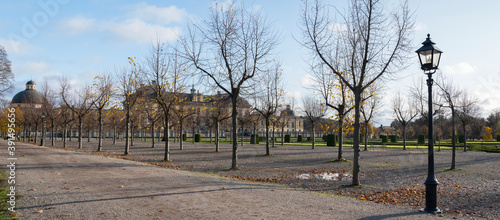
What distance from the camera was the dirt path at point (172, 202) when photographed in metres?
6.81

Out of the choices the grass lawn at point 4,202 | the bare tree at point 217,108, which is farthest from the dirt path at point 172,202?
the bare tree at point 217,108

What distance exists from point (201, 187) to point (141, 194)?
6.11ft

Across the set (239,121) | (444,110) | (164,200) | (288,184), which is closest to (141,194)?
(164,200)

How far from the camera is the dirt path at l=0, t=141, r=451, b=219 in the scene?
6809 millimetres

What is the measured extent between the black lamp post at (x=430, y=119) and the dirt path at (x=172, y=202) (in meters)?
0.46

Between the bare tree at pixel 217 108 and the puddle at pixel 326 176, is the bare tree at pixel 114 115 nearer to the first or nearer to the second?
the bare tree at pixel 217 108

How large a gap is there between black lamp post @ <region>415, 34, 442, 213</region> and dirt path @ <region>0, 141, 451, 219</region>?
46 cm

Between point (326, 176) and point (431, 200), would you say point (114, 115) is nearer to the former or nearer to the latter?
point (326, 176)

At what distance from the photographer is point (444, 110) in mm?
39500

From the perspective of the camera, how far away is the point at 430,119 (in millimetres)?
8156

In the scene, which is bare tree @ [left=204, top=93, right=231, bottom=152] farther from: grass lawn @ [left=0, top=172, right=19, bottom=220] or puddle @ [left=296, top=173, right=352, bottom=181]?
grass lawn @ [left=0, top=172, right=19, bottom=220]

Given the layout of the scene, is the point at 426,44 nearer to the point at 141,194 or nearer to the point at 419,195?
the point at 419,195

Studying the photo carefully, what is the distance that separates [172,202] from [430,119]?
665cm

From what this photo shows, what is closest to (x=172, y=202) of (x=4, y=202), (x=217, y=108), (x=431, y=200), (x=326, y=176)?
(x=4, y=202)
